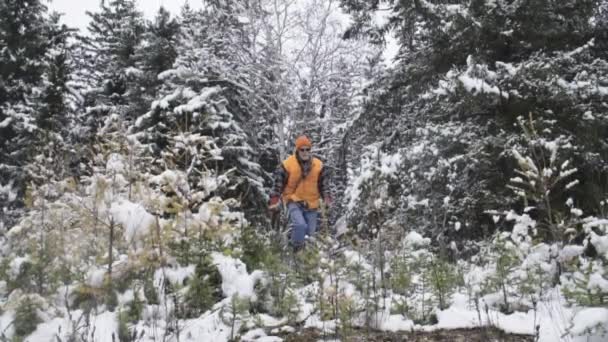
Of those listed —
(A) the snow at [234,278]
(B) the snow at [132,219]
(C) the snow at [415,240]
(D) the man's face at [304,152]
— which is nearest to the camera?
(B) the snow at [132,219]

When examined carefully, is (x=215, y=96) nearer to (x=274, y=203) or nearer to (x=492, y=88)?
(x=274, y=203)

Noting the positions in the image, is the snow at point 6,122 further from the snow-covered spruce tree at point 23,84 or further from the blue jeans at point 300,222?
the blue jeans at point 300,222

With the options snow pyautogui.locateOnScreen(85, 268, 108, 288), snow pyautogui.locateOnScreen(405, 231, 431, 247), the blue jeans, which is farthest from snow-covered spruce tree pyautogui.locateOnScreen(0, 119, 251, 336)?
the blue jeans

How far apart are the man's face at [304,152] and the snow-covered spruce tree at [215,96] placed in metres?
5.37

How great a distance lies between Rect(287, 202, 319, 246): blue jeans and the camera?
251 inches

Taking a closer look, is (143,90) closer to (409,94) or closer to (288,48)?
(288,48)

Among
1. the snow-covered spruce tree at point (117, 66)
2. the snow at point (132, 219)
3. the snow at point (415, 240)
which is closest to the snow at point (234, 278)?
the snow at point (132, 219)

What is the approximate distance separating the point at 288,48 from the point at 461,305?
15.1m

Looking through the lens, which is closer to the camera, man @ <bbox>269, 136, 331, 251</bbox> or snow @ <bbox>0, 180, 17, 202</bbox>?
man @ <bbox>269, 136, 331, 251</bbox>

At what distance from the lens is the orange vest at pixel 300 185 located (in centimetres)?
662

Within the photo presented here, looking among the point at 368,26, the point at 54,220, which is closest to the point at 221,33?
the point at 368,26

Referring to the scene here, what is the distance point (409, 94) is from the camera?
900 centimetres

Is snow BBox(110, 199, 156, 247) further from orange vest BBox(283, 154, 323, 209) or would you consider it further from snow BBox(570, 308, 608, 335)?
orange vest BBox(283, 154, 323, 209)

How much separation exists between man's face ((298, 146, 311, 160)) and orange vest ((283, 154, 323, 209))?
118 millimetres
